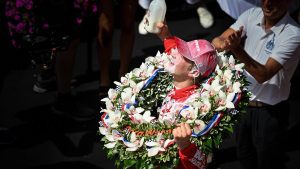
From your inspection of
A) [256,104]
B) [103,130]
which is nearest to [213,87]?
[103,130]

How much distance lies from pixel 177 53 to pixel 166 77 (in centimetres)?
27

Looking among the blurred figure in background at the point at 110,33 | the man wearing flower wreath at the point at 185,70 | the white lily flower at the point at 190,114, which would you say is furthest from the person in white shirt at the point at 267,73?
the blurred figure in background at the point at 110,33

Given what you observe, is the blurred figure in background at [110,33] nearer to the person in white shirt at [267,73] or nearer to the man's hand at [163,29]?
the person in white shirt at [267,73]

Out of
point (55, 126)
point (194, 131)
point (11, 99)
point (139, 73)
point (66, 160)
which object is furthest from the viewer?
point (11, 99)

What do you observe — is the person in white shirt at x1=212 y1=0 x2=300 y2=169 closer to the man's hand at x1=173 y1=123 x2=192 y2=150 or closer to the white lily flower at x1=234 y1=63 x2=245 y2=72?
the white lily flower at x1=234 y1=63 x2=245 y2=72

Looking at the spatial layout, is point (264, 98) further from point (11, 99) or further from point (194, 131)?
point (11, 99)

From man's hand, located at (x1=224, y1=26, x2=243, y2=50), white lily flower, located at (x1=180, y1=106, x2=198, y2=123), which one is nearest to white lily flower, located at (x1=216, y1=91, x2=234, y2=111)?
white lily flower, located at (x1=180, y1=106, x2=198, y2=123)

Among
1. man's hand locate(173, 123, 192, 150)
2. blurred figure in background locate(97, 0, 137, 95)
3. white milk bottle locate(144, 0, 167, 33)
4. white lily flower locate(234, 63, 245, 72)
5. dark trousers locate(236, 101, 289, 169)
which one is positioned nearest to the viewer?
man's hand locate(173, 123, 192, 150)

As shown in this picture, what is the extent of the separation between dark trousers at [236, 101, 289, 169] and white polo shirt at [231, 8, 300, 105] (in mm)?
84

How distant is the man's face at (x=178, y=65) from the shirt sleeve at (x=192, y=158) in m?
0.44

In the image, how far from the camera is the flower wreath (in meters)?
2.53

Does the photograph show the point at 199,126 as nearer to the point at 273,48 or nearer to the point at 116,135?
the point at 116,135

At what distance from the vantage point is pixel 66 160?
4281mm

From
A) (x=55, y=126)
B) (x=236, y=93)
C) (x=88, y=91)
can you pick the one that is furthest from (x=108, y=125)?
(x=88, y=91)
